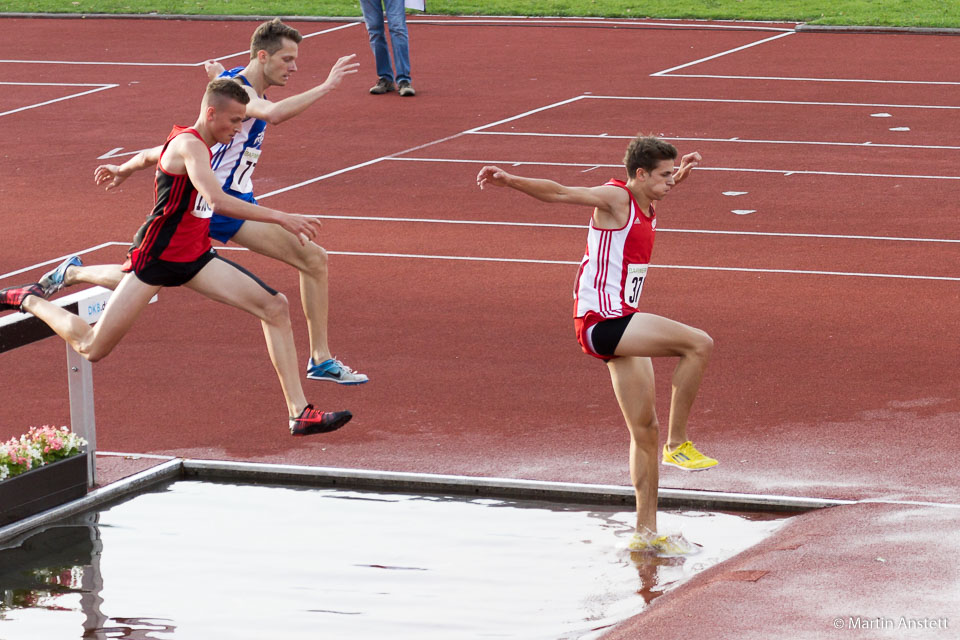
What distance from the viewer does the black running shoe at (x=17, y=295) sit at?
8.57 metres

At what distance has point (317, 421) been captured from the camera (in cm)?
815

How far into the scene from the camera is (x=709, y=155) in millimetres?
17734

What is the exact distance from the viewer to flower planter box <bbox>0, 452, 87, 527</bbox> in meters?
8.42

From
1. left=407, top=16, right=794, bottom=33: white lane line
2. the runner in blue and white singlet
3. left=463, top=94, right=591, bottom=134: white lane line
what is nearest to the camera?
the runner in blue and white singlet

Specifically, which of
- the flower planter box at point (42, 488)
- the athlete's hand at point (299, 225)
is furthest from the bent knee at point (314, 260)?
the flower planter box at point (42, 488)

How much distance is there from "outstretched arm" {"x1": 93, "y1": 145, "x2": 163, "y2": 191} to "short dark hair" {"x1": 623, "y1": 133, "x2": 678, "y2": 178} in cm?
237

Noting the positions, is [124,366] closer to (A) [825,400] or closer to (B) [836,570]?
(A) [825,400]

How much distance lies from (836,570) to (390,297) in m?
6.14

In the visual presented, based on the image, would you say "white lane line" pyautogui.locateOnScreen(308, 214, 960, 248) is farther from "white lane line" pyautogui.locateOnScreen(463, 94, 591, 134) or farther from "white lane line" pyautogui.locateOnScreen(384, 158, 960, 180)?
"white lane line" pyautogui.locateOnScreen(463, 94, 591, 134)

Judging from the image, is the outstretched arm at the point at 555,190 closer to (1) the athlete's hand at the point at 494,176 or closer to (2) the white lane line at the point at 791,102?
(1) the athlete's hand at the point at 494,176

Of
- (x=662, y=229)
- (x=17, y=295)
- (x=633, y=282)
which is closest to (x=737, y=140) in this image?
(x=662, y=229)

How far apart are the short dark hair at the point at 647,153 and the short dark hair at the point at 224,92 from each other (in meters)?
1.92

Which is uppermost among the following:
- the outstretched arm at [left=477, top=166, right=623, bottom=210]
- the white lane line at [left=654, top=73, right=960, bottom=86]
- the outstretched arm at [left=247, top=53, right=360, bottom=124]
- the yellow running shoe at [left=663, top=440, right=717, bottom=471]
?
the outstretched arm at [left=247, top=53, right=360, bottom=124]

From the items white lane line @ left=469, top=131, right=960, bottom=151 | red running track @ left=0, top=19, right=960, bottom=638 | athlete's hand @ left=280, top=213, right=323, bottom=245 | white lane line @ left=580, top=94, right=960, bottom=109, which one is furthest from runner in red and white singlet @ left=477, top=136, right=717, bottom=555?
white lane line @ left=580, top=94, right=960, bottom=109
